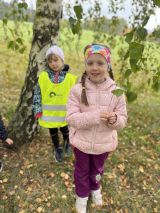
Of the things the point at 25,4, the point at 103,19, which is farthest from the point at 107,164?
the point at 103,19

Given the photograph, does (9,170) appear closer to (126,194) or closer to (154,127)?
(126,194)

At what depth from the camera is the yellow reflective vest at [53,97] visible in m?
3.58

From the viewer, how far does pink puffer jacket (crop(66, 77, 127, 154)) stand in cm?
277

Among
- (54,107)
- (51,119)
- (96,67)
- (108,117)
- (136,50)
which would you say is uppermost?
(136,50)

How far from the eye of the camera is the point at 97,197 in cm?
360

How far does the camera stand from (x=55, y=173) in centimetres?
400

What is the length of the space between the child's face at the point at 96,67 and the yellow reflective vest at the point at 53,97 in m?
0.86

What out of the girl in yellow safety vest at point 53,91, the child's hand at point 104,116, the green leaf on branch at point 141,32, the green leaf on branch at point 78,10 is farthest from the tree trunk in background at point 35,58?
the green leaf on branch at point 141,32

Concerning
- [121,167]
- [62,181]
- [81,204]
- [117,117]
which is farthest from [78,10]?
[121,167]

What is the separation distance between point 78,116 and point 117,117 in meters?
0.35

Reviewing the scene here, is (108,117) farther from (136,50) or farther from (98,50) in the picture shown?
(136,50)

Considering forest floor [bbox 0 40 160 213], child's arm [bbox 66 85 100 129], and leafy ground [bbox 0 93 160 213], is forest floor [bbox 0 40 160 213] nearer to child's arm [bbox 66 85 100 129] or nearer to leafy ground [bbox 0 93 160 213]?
leafy ground [bbox 0 93 160 213]

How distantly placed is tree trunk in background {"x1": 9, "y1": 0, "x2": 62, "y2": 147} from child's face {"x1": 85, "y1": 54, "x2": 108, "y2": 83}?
55.0 inches

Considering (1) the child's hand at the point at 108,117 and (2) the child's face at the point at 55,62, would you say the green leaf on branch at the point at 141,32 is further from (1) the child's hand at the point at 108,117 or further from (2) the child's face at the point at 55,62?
(2) the child's face at the point at 55,62
